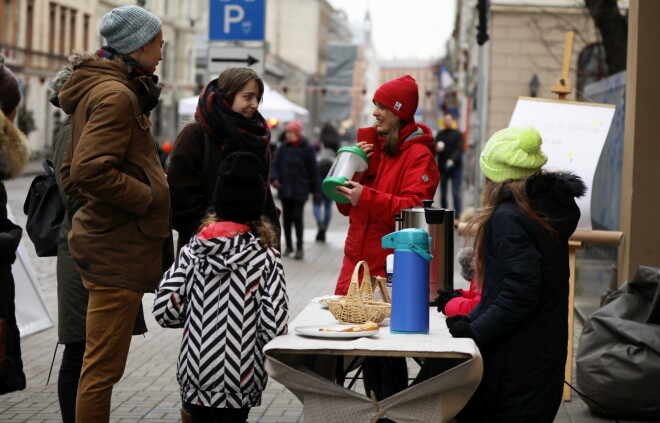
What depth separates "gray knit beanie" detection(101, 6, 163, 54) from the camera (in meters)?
4.95

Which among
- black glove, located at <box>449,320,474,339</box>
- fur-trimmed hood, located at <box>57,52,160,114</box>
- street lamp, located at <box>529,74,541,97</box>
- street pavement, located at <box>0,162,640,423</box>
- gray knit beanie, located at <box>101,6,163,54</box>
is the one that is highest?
street lamp, located at <box>529,74,541,97</box>

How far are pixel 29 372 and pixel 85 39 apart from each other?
206 feet

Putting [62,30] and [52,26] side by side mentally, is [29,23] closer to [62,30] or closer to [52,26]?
[52,26]

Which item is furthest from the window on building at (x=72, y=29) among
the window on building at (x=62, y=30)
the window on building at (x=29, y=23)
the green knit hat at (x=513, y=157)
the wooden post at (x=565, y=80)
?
the green knit hat at (x=513, y=157)

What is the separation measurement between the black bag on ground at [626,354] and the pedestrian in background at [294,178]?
9770mm

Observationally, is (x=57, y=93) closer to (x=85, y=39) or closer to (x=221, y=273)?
(x=221, y=273)

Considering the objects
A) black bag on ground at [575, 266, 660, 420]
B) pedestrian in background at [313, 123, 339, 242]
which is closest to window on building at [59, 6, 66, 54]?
pedestrian in background at [313, 123, 339, 242]

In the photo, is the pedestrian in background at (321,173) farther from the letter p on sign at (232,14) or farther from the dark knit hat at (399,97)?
the dark knit hat at (399,97)

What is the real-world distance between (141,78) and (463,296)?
164 cm

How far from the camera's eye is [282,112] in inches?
880

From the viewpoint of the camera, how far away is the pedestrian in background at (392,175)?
18.4ft

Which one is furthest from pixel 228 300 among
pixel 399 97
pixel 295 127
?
pixel 295 127

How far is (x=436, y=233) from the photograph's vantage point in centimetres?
544

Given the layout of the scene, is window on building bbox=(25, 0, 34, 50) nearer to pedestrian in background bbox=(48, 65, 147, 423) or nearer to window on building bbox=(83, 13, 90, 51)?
window on building bbox=(83, 13, 90, 51)
